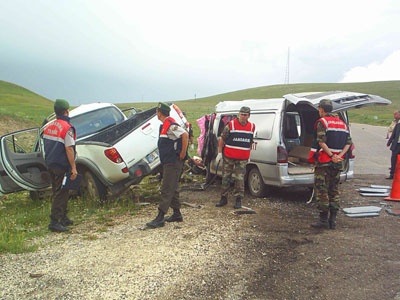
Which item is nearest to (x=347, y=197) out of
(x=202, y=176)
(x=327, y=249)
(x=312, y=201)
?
(x=312, y=201)

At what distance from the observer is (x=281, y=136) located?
698 centimetres

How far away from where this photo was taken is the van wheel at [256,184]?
7441mm

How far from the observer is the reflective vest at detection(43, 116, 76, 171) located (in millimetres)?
5562

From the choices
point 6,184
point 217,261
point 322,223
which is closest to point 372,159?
point 322,223

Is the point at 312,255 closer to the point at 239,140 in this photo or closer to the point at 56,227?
the point at 239,140

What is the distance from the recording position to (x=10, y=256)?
4.69 m

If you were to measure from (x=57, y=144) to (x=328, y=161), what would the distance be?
393cm

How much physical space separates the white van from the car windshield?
2327mm

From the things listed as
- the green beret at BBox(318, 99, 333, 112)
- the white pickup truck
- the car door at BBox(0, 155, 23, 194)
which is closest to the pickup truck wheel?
the white pickup truck

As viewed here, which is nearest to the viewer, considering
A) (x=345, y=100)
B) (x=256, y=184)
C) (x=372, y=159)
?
(x=345, y=100)

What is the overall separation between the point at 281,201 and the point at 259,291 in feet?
12.4

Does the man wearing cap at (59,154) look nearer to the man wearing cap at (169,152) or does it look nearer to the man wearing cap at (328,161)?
the man wearing cap at (169,152)

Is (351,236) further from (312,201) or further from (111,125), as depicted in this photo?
(111,125)

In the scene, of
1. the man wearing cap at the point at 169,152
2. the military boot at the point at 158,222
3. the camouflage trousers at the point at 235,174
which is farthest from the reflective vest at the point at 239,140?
the military boot at the point at 158,222
